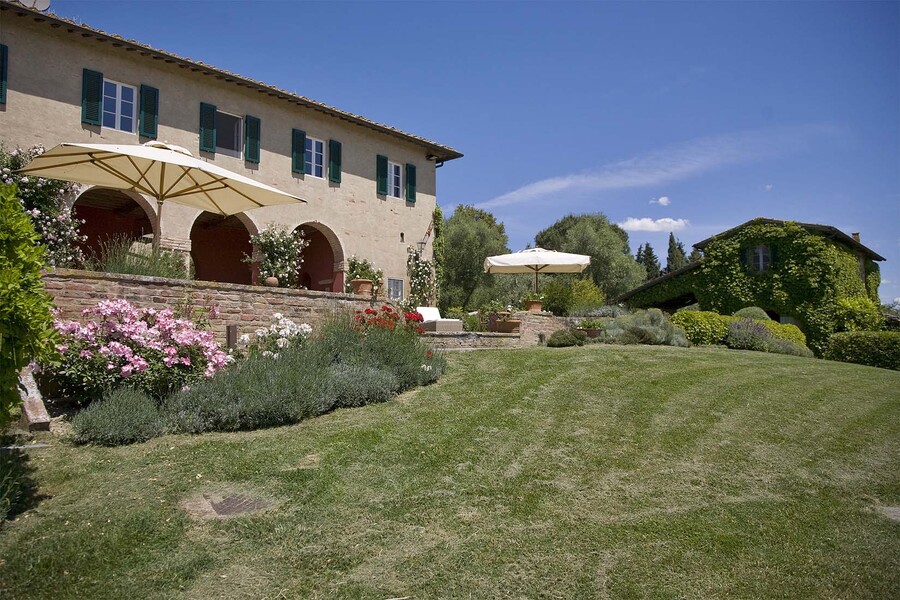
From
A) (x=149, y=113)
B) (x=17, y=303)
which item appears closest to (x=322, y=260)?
(x=149, y=113)

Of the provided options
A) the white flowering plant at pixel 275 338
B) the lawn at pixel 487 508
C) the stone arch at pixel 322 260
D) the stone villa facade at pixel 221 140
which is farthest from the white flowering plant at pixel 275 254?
the lawn at pixel 487 508

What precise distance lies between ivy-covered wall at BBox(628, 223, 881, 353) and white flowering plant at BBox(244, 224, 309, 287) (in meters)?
17.6

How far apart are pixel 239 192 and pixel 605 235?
3078 centimetres

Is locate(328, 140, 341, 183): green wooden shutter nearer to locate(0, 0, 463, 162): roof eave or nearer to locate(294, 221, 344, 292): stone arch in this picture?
locate(0, 0, 463, 162): roof eave

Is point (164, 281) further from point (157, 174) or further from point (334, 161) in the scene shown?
point (334, 161)

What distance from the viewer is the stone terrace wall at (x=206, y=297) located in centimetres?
652

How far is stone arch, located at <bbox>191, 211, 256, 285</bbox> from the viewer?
55.2 feet

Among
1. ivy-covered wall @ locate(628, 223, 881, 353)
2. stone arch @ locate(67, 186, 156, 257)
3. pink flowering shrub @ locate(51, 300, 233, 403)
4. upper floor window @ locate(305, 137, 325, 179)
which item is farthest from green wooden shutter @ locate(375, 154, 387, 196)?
ivy-covered wall @ locate(628, 223, 881, 353)

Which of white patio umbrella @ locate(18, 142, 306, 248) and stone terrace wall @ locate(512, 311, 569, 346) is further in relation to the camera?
stone terrace wall @ locate(512, 311, 569, 346)

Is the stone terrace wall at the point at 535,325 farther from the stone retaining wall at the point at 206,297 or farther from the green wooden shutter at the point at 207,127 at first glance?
the green wooden shutter at the point at 207,127

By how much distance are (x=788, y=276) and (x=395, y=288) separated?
1570cm

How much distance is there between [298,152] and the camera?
15.6 metres

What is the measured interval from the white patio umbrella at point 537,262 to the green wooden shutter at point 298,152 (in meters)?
6.44

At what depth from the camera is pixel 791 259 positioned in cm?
2134
